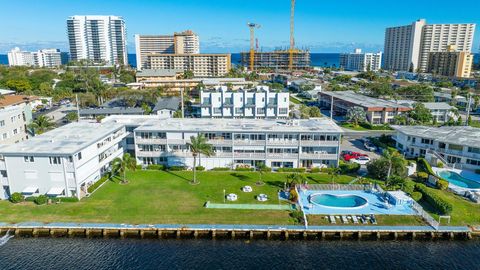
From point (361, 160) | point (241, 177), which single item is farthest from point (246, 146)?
point (361, 160)

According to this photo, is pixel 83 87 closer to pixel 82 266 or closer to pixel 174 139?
pixel 174 139

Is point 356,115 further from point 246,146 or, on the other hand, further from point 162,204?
point 162,204

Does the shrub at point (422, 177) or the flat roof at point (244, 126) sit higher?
the flat roof at point (244, 126)

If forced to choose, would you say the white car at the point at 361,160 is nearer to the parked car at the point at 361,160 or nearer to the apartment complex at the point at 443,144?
the parked car at the point at 361,160

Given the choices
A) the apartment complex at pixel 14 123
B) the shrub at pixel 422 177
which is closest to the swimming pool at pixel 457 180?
the shrub at pixel 422 177

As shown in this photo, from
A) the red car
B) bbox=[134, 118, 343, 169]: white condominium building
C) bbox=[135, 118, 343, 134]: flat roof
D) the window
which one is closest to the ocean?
the window

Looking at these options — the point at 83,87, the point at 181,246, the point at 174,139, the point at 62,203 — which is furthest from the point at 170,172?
the point at 83,87
